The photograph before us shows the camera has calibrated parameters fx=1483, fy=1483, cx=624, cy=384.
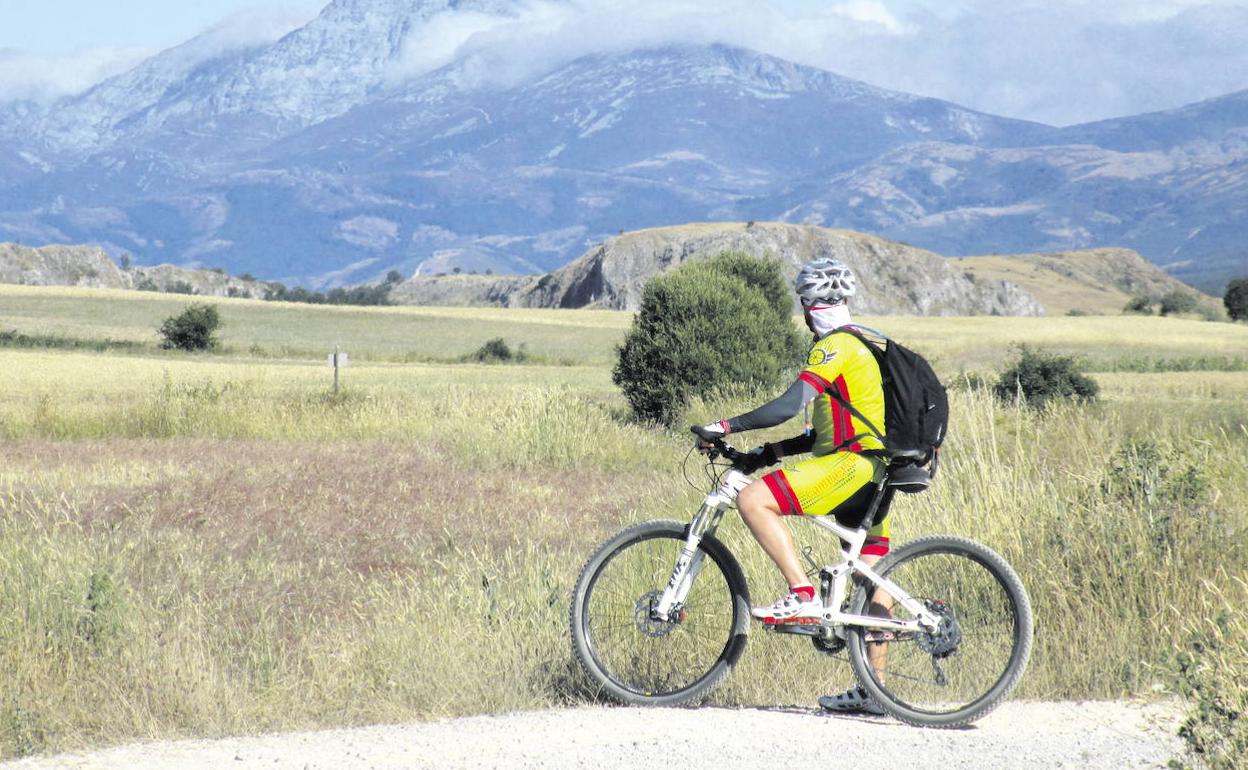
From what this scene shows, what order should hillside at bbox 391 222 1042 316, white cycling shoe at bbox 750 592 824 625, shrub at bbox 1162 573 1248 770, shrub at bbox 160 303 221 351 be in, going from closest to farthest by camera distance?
shrub at bbox 1162 573 1248 770 < white cycling shoe at bbox 750 592 824 625 < shrub at bbox 160 303 221 351 < hillside at bbox 391 222 1042 316

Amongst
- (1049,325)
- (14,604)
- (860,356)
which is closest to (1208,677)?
(860,356)

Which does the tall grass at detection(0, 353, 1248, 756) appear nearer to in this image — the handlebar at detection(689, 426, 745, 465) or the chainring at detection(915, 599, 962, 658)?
the chainring at detection(915, 599, 962, 658)

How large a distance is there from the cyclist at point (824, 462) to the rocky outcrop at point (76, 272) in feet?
527

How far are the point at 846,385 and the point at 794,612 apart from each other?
3.71 feet

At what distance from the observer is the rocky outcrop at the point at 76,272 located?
552ft

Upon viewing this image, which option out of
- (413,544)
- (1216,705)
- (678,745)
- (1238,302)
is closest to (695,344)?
(413,544)

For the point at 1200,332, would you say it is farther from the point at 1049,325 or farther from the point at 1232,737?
the point at 1232,737

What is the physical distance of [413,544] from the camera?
591 inches

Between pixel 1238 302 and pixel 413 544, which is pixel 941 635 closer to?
pixel 413 544

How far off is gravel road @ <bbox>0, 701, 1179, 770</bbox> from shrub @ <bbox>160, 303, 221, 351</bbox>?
67363 mm

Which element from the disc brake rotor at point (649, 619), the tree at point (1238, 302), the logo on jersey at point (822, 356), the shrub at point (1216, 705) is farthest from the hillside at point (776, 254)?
the shrub at point (1216, 705)

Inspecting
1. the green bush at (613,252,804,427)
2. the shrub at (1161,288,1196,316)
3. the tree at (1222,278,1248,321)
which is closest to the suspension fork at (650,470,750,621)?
the green bush at (613,252,804,427)

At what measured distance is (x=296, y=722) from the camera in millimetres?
7137

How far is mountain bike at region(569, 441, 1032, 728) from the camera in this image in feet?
23.6
